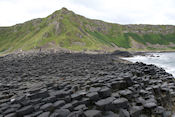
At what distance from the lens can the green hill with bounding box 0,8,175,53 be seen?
9009cm

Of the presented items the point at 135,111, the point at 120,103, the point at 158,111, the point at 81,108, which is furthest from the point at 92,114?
the point at 158,111

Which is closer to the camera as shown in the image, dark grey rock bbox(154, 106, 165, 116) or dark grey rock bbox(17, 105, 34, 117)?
dark grey rock bbox(17, 105, 34, 117)

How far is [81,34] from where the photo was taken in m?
99.8

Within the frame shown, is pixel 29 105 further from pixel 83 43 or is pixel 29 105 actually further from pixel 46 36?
pixel 46 36

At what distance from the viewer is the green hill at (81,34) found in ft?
296

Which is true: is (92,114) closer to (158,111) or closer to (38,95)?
(38,95)

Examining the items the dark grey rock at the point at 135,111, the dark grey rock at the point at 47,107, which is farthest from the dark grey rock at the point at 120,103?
the dark grey rock at the point at 47,107

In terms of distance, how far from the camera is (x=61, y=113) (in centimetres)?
561

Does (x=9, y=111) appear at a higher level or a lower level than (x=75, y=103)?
lower

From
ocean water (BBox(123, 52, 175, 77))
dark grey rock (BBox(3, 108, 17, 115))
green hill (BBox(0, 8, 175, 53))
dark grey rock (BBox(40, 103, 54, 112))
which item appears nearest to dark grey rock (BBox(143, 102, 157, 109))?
dark grey rock (BBox(40, 103, 54, 112))

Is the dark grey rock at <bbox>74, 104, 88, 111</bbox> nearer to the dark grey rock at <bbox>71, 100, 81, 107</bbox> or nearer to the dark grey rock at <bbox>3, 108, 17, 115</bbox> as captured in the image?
the dark grey rock at <bbox>71, 100, 81, 107</bbox>

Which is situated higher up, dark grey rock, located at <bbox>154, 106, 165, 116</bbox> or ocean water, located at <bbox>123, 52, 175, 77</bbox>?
dark grey rock, located at <bbox>154, 106, 165, 116</bbox>

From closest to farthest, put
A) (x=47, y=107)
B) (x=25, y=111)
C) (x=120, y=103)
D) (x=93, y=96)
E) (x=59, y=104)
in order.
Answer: (x=25, y=111), (x=47, y=107), (x=59, y=104), (x=120, y=103), (x=93, y=96)

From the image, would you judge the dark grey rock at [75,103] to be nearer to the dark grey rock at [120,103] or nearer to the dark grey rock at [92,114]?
the dark grey rock at [92,114]
